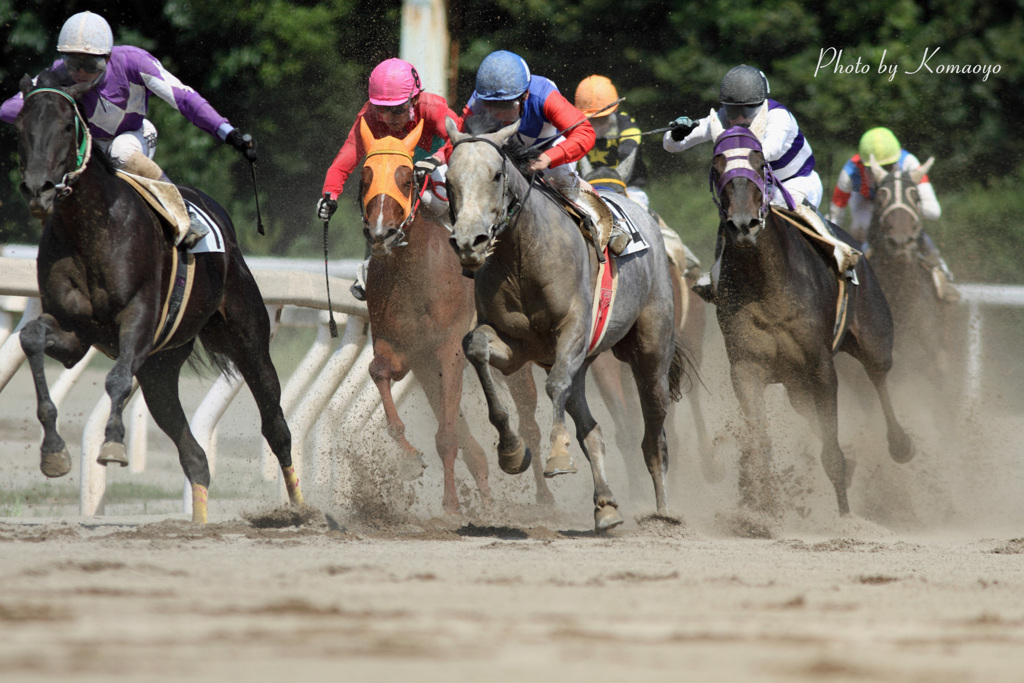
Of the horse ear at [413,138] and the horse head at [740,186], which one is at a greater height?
the horse ear at [413,138]

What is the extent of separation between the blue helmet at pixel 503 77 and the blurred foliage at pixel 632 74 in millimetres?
10165

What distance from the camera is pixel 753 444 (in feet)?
23.5

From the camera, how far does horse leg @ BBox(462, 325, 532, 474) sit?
600 centimetres

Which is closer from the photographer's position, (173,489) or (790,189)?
(790,189)

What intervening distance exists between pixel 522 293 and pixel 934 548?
2.25m

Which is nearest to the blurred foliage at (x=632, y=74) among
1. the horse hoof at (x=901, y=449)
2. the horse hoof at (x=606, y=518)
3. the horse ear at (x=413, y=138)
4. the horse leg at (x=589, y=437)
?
the horse hoof at (x=901, y=449)

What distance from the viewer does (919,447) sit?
28.1ft

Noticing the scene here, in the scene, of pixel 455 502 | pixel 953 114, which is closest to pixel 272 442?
pixel 455 502

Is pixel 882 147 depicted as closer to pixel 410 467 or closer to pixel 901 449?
pixel 901 449

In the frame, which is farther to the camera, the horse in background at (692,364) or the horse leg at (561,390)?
the horse in background at (692,364)

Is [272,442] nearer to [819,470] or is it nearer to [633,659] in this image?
[819,470]

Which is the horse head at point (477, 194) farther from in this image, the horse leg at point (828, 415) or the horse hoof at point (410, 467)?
the horse leg at point (828, 415)

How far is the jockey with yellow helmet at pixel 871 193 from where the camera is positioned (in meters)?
9.70

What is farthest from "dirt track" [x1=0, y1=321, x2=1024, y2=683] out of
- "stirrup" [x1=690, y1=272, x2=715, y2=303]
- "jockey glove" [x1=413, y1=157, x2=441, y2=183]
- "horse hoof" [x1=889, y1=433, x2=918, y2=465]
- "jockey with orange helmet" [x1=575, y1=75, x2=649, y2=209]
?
"jockey with orange helmet" [x1=575, y1=75, x2=649, y2=209]
